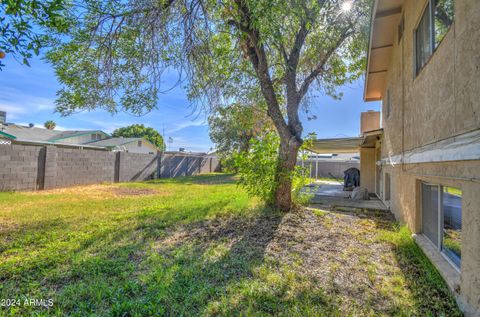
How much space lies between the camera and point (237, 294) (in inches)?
102

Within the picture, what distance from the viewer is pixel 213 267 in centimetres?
321

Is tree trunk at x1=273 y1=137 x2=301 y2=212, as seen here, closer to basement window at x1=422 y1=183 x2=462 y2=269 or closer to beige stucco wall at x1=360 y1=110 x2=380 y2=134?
basement window at x1=422 y1=183 x2=462 y2=269

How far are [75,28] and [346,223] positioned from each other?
22.3 ft

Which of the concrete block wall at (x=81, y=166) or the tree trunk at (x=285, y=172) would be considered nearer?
the tree trunk at (x=285, y=172)

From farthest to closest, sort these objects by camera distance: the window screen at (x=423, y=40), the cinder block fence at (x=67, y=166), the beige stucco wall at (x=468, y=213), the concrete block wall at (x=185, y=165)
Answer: the concrete block wall at (x=185, y=165) → the cinder block fence at (x=67, y=166) → the window screen at (x=423, y=40) → the beige stucco wall at (x=468, y=213)

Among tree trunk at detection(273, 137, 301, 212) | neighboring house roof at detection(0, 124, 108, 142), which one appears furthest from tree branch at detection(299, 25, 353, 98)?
neighboring house roof at detection(0, 124, 108, 142)

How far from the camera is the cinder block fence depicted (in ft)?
28.2

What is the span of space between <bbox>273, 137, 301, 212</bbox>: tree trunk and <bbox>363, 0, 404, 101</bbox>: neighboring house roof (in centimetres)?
326

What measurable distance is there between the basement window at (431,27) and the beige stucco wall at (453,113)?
0.58ft

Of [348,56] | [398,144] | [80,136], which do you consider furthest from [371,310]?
[80,136]

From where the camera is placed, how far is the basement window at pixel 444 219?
276cm

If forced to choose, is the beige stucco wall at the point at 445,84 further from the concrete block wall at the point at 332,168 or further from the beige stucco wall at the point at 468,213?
the concrete block wall at the point at 332,168

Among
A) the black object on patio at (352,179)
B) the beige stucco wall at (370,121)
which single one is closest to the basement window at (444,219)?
the beige stucco wall at (370,121)

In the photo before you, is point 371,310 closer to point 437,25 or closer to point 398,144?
point 437,25
